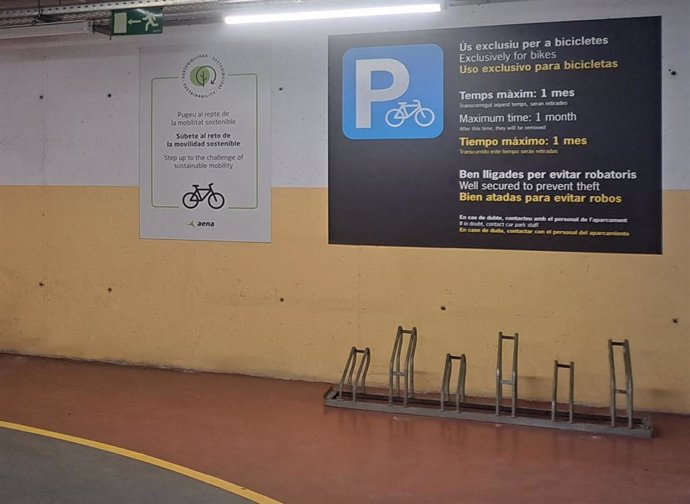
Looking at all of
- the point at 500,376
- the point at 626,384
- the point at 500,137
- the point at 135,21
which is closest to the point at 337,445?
the point at 500,376

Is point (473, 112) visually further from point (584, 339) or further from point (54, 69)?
point (54, 69)

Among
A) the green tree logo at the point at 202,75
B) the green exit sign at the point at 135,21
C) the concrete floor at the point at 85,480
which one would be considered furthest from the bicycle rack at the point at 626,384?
the green exit sign at the point at 135,21

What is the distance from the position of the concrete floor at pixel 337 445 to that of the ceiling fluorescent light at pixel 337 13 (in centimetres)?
307

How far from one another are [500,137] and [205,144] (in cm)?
272

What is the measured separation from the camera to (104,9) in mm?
6738

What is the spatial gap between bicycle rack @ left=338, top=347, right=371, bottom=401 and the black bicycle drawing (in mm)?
1873

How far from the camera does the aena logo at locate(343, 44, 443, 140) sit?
6730 millimetres

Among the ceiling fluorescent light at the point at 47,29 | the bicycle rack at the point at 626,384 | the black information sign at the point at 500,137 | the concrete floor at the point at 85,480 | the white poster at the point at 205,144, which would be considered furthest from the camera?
the white poster at the point at 205,144

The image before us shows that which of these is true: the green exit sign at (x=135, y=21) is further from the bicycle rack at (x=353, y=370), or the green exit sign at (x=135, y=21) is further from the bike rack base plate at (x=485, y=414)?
the bike rack base plate at (x=485, y=414)

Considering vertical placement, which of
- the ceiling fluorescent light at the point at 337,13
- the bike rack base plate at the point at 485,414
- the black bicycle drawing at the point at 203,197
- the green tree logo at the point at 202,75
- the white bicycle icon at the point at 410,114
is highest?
the ceiling fluorescent light at the point at 337,13

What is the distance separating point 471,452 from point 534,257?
188 cm

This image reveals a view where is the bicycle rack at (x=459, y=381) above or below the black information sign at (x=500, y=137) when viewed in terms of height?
below

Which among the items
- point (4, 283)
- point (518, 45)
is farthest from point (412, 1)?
point (4, 283)

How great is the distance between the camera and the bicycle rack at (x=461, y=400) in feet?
19.2
